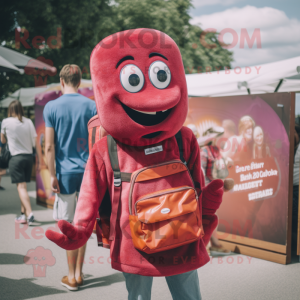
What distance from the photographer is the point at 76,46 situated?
15.5m

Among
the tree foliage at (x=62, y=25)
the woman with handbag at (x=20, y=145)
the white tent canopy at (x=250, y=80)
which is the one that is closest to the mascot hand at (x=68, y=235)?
the woman with handbag at (x=20, y=145)

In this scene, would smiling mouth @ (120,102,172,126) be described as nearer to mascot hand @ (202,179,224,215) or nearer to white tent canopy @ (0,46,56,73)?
mascot hand @ (202,179,224,215)

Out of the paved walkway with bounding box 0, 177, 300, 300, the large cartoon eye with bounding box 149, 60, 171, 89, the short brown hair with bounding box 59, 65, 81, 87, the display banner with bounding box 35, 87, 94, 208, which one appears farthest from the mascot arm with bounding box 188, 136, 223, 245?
the display banner with bounding box 35, 87, 94, 208

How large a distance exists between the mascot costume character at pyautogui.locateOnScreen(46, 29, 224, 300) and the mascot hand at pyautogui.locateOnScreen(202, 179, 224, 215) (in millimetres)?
181

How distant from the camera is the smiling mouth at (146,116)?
1.92 meters

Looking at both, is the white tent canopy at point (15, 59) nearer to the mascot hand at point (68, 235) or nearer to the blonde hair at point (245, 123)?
the blonde hair at point (245, 123)

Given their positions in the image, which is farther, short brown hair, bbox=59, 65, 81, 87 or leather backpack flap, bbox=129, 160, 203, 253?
short brown hair, bbox=59, 65, 81, 87

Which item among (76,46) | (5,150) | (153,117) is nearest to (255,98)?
(153,117)

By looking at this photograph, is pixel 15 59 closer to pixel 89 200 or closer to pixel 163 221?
pixel 89 200

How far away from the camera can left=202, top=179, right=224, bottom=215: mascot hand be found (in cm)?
211

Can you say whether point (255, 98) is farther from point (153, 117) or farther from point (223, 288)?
point (153, 117)

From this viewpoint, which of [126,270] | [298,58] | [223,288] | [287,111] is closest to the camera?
[126,270]

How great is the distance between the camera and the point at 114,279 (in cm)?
360

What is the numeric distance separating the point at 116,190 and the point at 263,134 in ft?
8.90
